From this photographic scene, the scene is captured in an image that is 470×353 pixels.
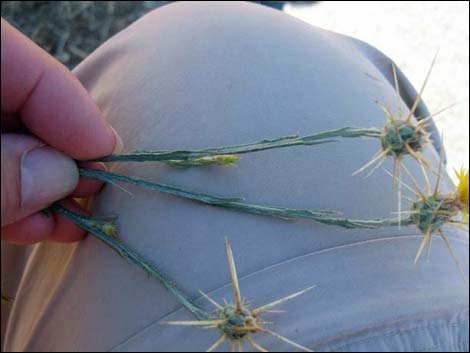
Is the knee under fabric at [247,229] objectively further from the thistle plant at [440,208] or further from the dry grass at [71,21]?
the dry grass at [71,21]

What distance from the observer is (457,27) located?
1.46 metres

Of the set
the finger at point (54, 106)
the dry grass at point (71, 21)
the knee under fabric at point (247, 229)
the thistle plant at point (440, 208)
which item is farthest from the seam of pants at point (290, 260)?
the dry grass at point (71, 21)

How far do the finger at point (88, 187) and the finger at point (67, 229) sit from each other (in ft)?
0.05

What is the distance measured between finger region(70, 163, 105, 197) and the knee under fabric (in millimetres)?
23

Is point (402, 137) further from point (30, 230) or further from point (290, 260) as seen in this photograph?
point (30, 230)

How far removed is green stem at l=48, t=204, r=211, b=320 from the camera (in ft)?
1.55

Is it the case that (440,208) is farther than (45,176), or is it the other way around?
(45,176)

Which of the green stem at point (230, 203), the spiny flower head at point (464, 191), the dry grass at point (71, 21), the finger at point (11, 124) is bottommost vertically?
the finger at point (11, 124)

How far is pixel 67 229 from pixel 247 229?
255 millimetres

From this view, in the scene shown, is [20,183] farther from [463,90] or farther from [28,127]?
[463,90]

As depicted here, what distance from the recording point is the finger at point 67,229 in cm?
65

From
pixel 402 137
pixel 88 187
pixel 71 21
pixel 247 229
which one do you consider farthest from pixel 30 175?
pixel 71 21

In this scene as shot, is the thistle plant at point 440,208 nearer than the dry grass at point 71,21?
Yes

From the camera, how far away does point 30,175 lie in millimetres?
537
